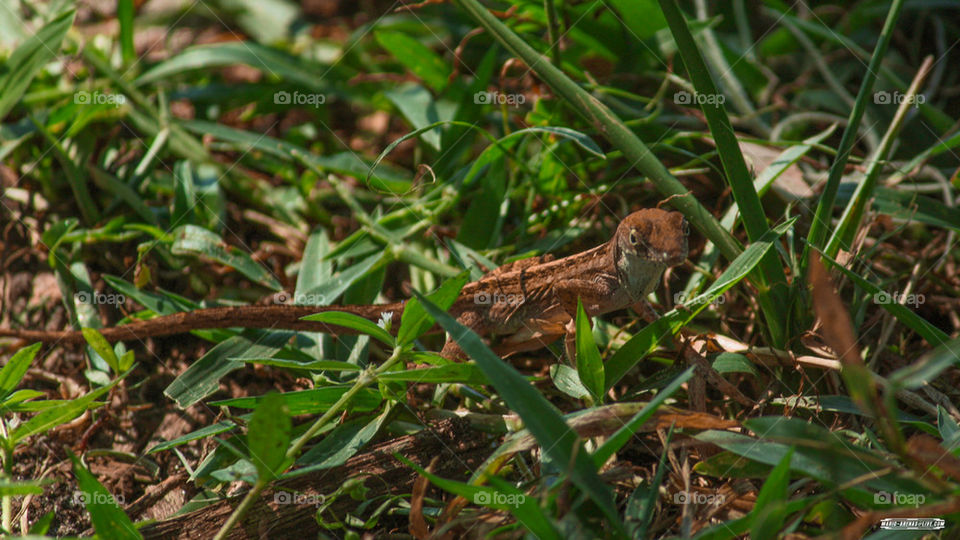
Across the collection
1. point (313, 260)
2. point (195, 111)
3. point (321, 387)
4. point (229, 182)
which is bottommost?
point (321, 387)

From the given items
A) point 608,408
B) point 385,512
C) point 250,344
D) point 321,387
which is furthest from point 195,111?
point 608,408

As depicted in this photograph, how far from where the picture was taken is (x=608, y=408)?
269 centimetres

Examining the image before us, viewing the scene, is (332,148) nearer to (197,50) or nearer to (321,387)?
(197,50)

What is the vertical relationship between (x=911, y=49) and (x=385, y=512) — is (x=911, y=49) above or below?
above

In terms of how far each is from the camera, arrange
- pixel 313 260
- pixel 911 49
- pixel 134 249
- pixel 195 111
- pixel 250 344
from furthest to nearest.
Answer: pixel 195 111
pixel 911 49
pixel 134 249
pixel 313 260
pixel 250 344

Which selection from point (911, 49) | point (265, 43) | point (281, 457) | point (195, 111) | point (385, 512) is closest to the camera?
point (281, 457)

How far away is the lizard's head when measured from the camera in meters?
3.04

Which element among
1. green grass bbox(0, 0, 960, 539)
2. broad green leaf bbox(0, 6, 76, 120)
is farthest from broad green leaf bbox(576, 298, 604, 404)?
broad green leaf bbox(0, 6, 76, 120)

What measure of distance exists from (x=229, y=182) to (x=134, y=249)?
0.71m
